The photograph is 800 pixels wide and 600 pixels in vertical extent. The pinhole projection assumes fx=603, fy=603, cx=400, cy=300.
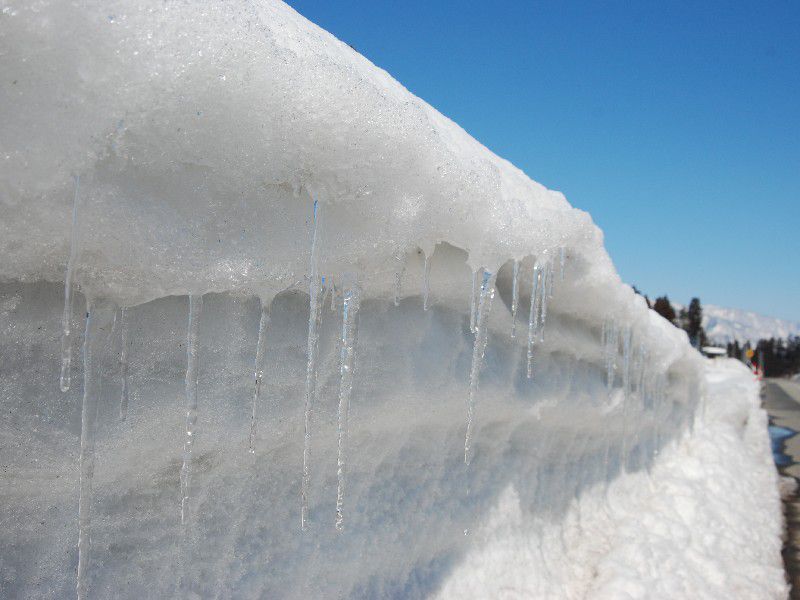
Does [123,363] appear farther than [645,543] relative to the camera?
No

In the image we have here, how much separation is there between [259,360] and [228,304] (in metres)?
0.16

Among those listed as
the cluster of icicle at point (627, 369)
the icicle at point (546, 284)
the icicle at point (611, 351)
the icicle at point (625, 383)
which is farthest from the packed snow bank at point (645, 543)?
A: the icicle at point (546, 284)

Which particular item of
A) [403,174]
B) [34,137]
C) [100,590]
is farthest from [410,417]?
[34,137]

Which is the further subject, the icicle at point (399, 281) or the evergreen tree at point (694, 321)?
the evergreen tree at point (694, 321)

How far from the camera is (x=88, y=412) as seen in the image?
1.28m

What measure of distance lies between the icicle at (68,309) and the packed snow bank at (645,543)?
57.9 inches

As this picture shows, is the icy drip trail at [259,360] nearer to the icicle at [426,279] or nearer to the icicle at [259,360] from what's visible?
the icicle at [259,360]

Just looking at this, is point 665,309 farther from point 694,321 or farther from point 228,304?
point 228,304

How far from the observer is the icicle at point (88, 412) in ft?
4.09

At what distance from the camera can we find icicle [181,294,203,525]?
1.37m

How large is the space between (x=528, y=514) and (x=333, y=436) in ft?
4.22

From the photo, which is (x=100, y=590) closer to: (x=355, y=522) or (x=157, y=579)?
(x=157, y=579)

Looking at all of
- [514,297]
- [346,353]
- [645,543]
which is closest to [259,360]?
[346,353]

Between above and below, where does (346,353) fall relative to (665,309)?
below
